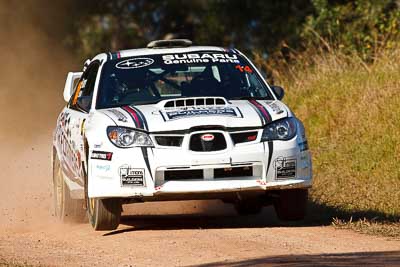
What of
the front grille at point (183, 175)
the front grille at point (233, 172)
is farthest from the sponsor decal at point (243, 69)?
the front grille at point (183, 175)

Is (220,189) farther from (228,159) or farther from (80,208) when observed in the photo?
(80,208)

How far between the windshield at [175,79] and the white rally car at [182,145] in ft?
0.04

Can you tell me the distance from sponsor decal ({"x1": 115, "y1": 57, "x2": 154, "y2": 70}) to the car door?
28 cm

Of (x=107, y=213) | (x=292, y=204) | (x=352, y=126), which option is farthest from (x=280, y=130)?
(x=352, y=126)

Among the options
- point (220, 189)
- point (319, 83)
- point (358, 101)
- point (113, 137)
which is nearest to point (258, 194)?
point (220, 189)

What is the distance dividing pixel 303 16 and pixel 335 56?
313 inches

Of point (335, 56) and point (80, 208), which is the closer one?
point (80, 208)

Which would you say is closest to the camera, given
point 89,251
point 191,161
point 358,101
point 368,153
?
point 89,251

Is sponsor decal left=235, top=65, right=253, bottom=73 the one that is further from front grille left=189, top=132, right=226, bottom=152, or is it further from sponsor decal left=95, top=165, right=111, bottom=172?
sponsor decal left=95, top=165, right=111, bottom=172

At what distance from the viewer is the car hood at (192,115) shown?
10906 millimetres

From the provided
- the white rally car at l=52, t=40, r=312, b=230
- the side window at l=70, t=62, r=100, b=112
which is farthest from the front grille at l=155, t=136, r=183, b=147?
the side window at l=70, t=62, r=100, b=112

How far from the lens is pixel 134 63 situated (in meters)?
12.4

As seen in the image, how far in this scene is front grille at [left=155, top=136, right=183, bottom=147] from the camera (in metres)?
10.9

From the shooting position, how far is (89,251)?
1014cm
